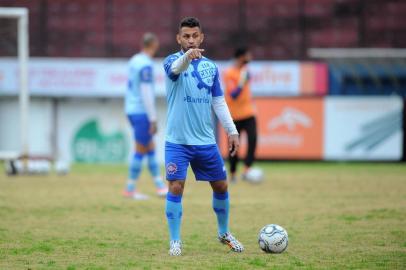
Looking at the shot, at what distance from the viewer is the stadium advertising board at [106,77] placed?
2345 cm

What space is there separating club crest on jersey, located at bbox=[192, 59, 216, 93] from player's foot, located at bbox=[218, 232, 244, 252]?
1552mm

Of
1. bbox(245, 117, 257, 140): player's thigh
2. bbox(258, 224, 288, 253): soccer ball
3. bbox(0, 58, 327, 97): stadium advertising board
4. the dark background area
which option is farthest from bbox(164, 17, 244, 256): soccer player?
the dark background area

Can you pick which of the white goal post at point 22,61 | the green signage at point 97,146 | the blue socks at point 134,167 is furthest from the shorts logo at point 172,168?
the green signage at point 97,146

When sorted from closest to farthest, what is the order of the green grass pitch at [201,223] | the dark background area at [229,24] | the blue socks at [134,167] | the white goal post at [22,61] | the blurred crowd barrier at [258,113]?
the green grass pitch at [201,223], the blue socks at [134,167], the white goal post at [22,61], the blurred crowd barrier at [258,113], the dark background area at [229,24]

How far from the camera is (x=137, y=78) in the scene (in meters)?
13.5

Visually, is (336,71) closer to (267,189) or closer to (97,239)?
(267,189)

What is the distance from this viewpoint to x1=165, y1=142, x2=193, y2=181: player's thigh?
8.20 metres

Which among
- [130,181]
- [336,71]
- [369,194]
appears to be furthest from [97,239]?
[336,71]

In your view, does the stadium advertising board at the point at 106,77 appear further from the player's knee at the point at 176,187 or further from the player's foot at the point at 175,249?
the player's foot at the point at 175,249

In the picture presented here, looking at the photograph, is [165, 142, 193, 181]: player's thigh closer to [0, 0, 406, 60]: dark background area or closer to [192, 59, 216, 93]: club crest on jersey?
[192, 59, 216, 93]: club crest on jersey

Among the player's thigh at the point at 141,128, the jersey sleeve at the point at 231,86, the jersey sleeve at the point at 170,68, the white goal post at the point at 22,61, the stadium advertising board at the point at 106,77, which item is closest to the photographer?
the jersey sleeve at the point at 170,68

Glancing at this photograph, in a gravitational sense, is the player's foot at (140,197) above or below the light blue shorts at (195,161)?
below

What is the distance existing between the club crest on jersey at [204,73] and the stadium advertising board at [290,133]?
14155mm

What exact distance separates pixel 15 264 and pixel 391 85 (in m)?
18.3
